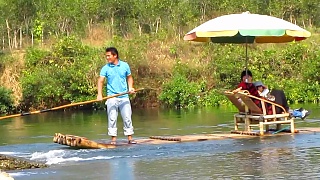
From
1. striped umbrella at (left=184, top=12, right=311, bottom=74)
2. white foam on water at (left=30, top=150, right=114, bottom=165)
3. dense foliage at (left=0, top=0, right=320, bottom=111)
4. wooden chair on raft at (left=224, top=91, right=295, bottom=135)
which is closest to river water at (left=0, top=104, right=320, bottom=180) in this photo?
white foam on water at (left=30, top=150, right=114, bottom=165)

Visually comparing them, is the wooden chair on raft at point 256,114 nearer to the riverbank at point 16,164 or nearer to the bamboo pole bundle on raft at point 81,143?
the bamboo pole bundle on raft at point 81,143

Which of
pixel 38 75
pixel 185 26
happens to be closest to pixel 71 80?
pixel 38 75

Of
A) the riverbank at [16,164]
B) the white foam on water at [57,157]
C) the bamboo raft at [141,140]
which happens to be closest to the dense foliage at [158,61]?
the bamboo raft at [141,140]

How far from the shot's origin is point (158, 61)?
100 feet

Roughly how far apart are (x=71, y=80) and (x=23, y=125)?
31.6ft

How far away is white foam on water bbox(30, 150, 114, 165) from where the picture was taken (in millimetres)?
9906

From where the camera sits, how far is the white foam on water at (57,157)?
9.91 meters

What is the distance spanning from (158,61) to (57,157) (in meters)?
20.5

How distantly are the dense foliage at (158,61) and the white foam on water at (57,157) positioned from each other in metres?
16.7

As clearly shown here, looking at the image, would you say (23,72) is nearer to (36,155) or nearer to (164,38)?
(164,38)

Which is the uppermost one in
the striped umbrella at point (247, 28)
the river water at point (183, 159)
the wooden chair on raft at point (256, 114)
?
the striped umbrella at point (247, 28)

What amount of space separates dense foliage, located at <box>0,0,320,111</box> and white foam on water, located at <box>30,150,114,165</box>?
54.8 ft

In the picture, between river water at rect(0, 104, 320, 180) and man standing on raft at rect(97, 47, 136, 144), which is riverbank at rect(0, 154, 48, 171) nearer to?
river water at rect(0, 104, 320, 180)

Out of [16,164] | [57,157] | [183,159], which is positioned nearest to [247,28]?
[183,159]
